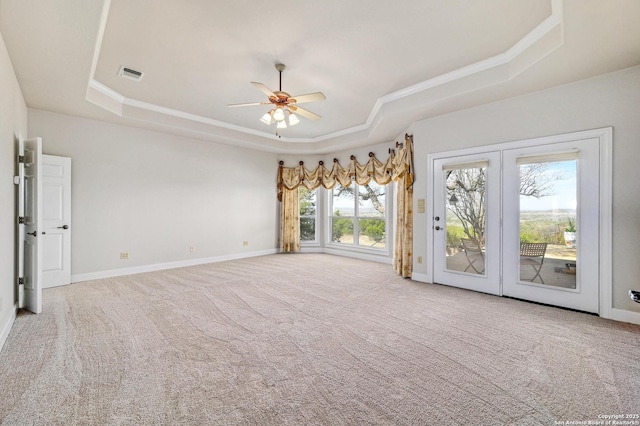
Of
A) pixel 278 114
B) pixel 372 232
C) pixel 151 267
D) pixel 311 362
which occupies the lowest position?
pixel 311 362

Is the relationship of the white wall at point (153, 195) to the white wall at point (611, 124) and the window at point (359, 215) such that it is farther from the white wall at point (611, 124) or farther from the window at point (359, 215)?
the white wall at point (611, 124)

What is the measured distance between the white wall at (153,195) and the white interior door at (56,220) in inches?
6.3

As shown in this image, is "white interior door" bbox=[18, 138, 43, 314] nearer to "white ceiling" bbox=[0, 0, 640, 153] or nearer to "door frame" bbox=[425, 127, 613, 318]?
"white ceiling" bbox=[0, 0, 640, 153]

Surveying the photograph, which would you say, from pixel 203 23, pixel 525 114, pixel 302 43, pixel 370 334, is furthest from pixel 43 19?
pixel 525 114

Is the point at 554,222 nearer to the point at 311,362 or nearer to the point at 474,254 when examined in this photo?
the point at 474,254

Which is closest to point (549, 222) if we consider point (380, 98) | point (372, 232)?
point (380, 98)

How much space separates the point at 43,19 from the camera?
2.27m

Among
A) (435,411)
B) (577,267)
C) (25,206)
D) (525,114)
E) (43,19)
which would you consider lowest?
(435,411)

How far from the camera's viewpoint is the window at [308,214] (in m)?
7.92

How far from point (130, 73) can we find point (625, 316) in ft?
21.3

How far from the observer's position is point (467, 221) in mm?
4293

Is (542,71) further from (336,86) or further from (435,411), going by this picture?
(435,411)

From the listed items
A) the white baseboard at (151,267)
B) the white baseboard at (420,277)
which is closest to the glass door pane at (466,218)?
the white baseboard at (420,277)

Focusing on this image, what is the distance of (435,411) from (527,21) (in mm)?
3360
